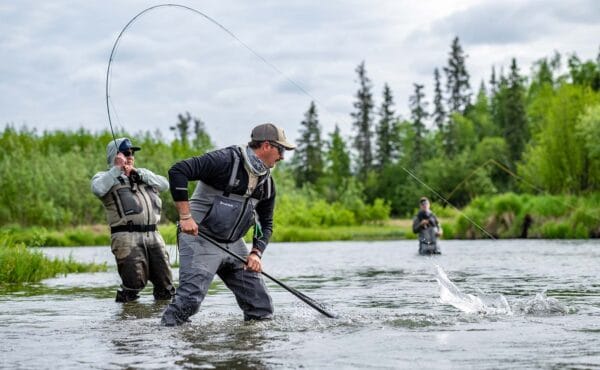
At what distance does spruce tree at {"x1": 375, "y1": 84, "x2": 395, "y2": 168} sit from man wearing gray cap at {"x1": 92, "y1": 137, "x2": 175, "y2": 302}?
9046 centimetres

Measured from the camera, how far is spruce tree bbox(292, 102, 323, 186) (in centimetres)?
10488

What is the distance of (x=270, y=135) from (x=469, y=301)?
119 inches

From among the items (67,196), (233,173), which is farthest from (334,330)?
(67,196)

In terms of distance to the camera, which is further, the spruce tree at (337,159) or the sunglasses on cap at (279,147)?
the spruce tree at (337,159)

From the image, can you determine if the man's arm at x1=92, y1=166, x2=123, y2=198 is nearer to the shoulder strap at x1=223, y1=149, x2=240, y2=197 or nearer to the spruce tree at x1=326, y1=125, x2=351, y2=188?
the shoulder strap at x1=223, y1=149, x2=240, y2=197

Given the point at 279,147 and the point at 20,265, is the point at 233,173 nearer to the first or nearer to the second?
the point at 279,147

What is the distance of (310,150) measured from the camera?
347ft

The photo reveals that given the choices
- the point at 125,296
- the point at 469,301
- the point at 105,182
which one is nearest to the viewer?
the point at 469,301

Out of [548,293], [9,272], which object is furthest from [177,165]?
[9,272]

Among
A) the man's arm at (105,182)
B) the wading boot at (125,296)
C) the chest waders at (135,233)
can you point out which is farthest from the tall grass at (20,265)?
the man's arm at (105,182)

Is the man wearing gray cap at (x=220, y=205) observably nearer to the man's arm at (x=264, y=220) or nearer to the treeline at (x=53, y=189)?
the man's arm at (x=264, y=220)

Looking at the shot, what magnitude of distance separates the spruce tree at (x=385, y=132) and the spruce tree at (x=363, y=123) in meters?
1.05

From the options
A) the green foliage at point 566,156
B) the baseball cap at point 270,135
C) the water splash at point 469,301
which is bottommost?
the water splash at point 469,301

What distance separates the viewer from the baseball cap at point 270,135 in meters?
7.87
